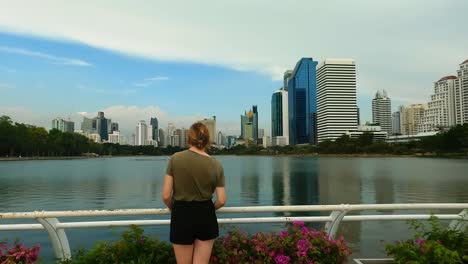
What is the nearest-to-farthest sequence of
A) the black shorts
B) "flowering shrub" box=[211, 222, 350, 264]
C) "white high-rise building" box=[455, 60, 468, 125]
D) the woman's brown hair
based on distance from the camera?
1. the black shorts
2. the woman's brown hair
3. "flowering shrub" box=[211, 222, 350, 264]
4. "white high-rise building" box=[455, 60, 468, 125]

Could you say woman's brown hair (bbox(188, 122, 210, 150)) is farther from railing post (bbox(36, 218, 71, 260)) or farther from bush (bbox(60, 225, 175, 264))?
railing post (bbox(36, 218, 71, 260))

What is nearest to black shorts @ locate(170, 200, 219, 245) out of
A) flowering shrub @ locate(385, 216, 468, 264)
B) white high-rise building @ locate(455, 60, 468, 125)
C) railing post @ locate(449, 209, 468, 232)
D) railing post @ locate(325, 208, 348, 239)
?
railing post @ locate(325, 208, 348, 239)

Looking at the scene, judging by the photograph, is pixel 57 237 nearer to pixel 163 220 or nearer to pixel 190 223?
pixel 163 220

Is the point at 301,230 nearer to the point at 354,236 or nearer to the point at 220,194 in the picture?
the point at 220,194

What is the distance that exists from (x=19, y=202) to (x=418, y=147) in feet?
433

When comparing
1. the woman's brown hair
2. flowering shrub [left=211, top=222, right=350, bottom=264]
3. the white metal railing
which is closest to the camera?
the woman's brown hair

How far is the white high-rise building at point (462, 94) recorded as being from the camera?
191125 millimetres

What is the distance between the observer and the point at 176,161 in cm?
372

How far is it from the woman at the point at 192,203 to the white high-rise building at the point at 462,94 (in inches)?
8379

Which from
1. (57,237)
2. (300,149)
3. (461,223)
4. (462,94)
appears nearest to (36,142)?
(300,149)

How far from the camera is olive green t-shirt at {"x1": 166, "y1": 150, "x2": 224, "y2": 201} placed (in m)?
3.68

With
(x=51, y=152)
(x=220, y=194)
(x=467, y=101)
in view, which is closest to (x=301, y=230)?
(x=220, y=194)

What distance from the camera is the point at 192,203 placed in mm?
3680

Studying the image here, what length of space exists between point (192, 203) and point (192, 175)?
24cm
